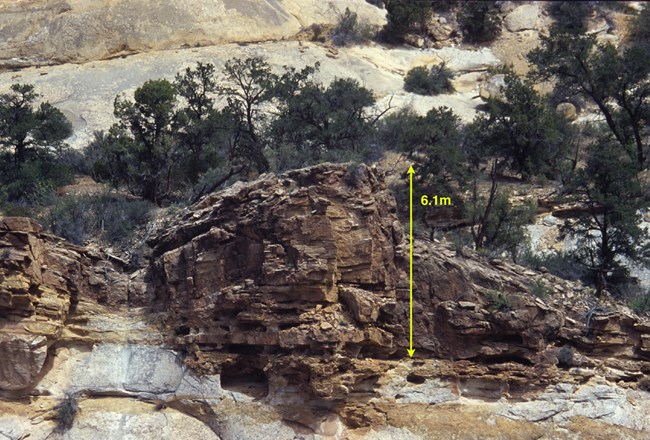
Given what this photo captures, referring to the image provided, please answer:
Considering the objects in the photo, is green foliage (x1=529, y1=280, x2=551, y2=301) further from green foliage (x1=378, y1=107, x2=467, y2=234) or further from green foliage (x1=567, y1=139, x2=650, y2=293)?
green foliage (x1=378, y1=107, x2=467, y2=234)

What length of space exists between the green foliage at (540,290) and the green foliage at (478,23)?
33042 mm

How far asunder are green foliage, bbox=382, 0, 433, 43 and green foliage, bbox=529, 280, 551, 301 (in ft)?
105

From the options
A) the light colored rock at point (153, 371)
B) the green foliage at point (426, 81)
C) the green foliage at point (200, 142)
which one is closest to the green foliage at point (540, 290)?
the light colored rock at point (153, 371)

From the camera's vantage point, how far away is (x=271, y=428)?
19422 millimetres

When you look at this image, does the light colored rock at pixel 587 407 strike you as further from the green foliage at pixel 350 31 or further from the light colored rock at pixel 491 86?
the green foliage at pixel 350 31

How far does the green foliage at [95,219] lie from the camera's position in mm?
24359

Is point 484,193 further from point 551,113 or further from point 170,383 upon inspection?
point 170,383

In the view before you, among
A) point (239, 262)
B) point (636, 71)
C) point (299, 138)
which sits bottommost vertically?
point (239, 262)

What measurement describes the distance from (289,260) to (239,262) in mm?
1456

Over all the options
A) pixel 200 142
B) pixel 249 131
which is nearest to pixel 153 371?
pixel 200 142

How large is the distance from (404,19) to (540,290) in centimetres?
3232

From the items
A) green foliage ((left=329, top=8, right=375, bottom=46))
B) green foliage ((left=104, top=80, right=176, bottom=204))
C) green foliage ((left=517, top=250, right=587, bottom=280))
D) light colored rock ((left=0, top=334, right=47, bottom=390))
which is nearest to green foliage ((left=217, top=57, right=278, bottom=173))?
green foliage ((left=104, top=80, right=176, bottom=204))

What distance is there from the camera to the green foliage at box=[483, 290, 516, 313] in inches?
794

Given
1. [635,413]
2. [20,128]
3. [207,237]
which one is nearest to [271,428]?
[207,237]
